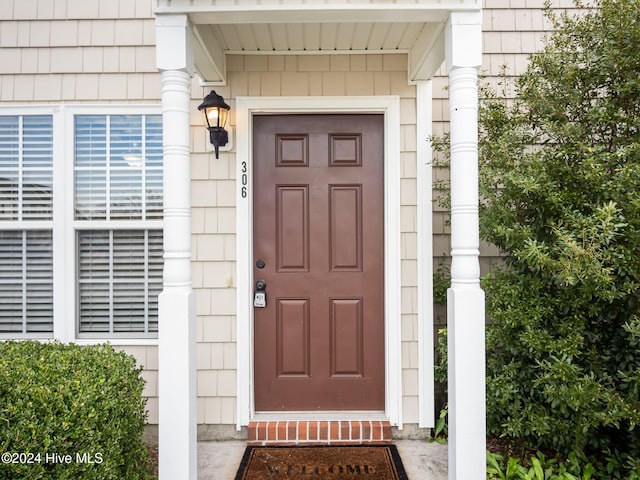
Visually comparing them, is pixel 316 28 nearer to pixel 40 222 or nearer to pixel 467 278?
pixel 467 278

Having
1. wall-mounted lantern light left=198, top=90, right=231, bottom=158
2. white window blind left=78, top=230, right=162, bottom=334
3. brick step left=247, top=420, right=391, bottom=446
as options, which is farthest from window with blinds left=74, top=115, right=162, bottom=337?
brick step left=247, top=420, right=391, bottom=446

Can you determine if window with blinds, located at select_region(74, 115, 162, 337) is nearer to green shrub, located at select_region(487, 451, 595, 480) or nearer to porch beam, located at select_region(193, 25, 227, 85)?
porch beam, located at select_region(193, 25, 227, 85)

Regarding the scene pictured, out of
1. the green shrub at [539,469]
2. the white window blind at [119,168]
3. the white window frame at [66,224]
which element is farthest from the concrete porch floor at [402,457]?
the white window blind at [119,168]

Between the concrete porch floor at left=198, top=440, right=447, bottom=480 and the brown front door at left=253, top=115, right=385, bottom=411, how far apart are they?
1.04 feet

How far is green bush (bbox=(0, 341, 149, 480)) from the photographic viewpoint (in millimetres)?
1805

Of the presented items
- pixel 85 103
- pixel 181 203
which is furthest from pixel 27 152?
pixel 181 203

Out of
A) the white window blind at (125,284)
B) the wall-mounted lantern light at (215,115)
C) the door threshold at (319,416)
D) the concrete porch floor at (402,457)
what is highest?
the wall-mounted lantern light at (215,115)

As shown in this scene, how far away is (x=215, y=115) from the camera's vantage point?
2793 mm

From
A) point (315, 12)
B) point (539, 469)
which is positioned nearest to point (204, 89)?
point (315, 12)

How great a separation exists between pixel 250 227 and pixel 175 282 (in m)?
0.94

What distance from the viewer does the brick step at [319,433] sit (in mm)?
2799

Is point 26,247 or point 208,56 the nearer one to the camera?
point 208,56

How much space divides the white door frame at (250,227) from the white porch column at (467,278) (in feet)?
2.73

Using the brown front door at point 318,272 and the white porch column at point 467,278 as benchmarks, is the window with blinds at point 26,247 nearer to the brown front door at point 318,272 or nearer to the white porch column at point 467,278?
the brown front door at point 318,272
